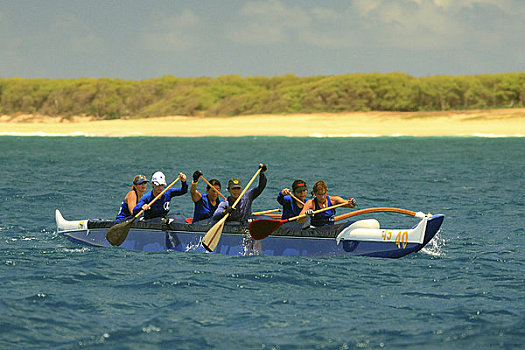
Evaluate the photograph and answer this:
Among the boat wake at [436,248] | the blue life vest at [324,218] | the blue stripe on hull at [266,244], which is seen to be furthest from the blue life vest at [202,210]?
the boat wake at [436,248]

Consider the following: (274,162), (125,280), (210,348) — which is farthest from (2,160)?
(210,348)

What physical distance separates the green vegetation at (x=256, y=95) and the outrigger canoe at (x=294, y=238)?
3063 inches

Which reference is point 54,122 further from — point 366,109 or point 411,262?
point 411,262

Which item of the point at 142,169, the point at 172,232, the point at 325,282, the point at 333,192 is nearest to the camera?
the point at 325,282

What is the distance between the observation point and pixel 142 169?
36625mm

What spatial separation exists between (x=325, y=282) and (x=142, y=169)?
85.2 ft

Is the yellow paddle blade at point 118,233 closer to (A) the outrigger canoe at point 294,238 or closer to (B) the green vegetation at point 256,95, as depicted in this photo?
(A) the outrigger canoe at point 294,238

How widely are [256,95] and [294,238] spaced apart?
297ft

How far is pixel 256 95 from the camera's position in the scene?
338 ft

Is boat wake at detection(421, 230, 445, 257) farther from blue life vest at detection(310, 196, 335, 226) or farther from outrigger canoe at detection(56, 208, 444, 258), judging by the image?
blue life vest at detection(310, 196, 335, 226)

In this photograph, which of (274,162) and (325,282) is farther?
(274,162)

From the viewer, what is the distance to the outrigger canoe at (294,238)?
12.8 meters

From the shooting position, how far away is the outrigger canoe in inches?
503

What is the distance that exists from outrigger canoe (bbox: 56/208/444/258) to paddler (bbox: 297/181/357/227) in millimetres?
253
